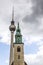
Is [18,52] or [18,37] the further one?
[18,37]

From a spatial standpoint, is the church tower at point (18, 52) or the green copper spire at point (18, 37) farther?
the green copper spire at point (18, 37)

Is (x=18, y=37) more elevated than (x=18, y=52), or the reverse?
(x=18, y=37)

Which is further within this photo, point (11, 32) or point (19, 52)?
point (11, 32)

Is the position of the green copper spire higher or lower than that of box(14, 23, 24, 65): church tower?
higher

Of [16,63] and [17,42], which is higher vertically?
[17,42]

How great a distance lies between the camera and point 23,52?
10025 cm

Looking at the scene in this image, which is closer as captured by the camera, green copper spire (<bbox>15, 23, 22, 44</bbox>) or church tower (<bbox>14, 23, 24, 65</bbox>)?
church tower (<bbox>14, 23, 24, 65</bbox>)

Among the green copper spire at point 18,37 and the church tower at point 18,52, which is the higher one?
the green copper spire at point 18,37

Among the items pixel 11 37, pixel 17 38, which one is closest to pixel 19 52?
pixel 17 38

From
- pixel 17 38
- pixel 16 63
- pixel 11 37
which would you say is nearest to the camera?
pixel 16 63

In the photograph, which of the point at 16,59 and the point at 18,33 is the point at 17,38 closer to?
the point at 18,33

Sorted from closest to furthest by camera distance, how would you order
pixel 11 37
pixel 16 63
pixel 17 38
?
pixel 16 63, pixel 17 38, pixel 11 37

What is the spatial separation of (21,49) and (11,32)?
199ft

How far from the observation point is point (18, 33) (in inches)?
4257
